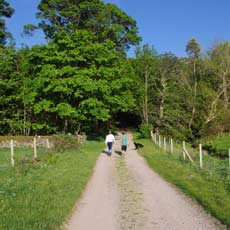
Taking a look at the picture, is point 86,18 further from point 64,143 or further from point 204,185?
point 204,185

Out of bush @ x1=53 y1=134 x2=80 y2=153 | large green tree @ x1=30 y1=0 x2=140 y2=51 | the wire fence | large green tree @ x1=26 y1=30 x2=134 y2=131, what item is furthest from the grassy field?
large green tree @ x1=30 y1=0 x2=140 y2=51

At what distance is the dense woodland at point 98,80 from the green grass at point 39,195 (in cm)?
2104

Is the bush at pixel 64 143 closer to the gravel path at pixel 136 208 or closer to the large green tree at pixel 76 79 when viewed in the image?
the large green tree at pixel 76 79

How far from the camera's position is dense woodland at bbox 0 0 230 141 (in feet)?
122

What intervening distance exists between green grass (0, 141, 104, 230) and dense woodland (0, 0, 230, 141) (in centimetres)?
2104

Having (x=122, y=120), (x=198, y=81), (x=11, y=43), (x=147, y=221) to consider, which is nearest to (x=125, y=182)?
(x=147, y=221)

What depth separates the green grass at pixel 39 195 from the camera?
757 cm

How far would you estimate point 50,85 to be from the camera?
35.8m

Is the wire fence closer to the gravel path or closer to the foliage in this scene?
the gravel path

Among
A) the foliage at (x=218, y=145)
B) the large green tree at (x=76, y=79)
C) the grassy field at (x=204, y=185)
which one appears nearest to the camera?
the grassy field at (x=204, y=185)

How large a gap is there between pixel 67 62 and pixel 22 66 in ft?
22.0

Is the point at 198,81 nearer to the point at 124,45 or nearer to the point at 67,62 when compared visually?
the point at 124,45

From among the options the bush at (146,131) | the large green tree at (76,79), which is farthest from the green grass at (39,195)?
the bush at (146,131)

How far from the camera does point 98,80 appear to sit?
37.8 metres
